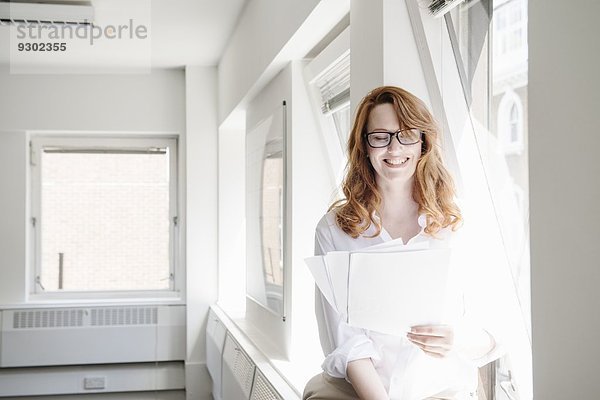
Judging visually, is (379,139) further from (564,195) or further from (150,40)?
(150,40)

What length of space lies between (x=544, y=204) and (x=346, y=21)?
1.86 metres

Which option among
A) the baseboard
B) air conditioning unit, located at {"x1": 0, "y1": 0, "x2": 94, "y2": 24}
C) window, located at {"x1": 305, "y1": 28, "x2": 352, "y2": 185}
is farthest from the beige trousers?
the baseboard

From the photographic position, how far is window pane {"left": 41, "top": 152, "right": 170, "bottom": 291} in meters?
6.41

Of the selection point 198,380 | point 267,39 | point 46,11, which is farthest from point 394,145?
point 198,380

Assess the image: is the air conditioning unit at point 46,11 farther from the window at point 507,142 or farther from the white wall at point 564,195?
the white wall at point 564,195

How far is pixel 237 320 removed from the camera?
509 cm

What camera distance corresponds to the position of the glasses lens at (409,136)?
5.20 feet

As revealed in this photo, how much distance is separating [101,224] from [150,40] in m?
1.84

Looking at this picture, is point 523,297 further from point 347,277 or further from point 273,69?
point 273,69

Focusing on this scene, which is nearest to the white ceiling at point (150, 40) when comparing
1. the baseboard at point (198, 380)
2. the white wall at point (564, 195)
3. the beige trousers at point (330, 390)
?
the baseboard at point (198, 380)

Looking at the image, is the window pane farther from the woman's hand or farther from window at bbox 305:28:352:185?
the woman's hand

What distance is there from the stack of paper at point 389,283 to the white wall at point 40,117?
5092 mm

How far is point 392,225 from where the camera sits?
163 centimetres

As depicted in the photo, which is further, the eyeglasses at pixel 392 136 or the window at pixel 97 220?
the window at pixel 97 220
